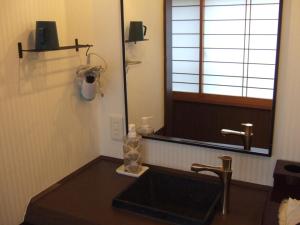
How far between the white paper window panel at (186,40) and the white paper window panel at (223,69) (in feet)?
0.35

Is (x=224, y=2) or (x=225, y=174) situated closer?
(x=225, y=174)

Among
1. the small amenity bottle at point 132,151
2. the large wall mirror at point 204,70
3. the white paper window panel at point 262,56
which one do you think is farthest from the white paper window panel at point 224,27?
the small amenity bottle at point 132,151

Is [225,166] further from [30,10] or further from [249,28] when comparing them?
[30,10]

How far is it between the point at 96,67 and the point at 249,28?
73 cm

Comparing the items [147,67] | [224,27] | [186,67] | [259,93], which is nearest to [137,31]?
[147,67]

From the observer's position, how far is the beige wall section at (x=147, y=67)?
1.60 m

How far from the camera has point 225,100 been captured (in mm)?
1516

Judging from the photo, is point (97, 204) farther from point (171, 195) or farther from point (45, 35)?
point (45, 35)

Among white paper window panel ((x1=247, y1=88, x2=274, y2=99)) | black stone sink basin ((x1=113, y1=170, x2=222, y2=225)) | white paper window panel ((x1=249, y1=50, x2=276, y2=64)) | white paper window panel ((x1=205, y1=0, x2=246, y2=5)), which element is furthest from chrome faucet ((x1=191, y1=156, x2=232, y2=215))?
white paper window panel ((x1=205, y1=0, x2=246, y2=5))

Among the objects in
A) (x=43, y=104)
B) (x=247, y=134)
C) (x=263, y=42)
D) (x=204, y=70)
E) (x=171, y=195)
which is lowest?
(x=171, y=195)

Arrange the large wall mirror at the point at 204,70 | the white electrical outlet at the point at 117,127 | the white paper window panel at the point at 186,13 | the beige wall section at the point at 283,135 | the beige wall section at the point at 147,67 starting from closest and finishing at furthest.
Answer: the beige wall section at the point at 283,135
the large wall mirror at the point at 204,70
the white paper window panel at the point at 186,13
the beige wall section at the point at 147,67
the white electrical outlet at the point at 117,127

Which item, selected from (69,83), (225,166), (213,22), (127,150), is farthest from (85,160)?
(213,22)

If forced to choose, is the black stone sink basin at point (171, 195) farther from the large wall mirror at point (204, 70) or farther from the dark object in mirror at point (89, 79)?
the dark object in mirror at point (89, 79)

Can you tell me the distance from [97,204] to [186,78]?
0.71 m
